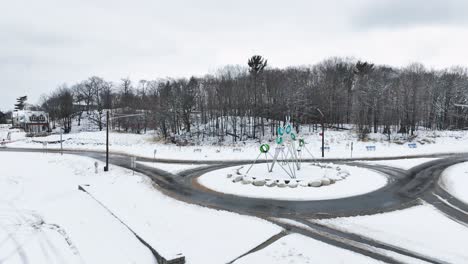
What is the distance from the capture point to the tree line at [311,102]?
51.9m

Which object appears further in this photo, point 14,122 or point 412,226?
point 14,122

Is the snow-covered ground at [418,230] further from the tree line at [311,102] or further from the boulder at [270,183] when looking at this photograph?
the tree line at [311,102]

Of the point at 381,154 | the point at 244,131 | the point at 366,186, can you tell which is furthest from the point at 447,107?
the point at 366,186

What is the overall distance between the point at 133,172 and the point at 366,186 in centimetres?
1717

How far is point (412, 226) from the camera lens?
35.9 feet

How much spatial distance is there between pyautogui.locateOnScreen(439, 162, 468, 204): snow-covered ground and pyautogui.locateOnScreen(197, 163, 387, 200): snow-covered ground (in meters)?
3.39

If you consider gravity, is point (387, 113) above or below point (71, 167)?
above

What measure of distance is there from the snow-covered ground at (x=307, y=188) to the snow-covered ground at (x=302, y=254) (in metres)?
5.89

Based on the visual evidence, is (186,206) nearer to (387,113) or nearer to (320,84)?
(387,113)

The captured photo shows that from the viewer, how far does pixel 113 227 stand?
11.8m

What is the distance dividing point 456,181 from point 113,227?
20.0 metres

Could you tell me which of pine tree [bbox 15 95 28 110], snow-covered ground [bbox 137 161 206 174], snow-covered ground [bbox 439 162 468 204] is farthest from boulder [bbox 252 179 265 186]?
pine tree [bbox 15 95 28 110]

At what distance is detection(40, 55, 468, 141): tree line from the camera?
51906 millimetres

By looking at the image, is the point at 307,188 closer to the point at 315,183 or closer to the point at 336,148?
the point at 315,183
